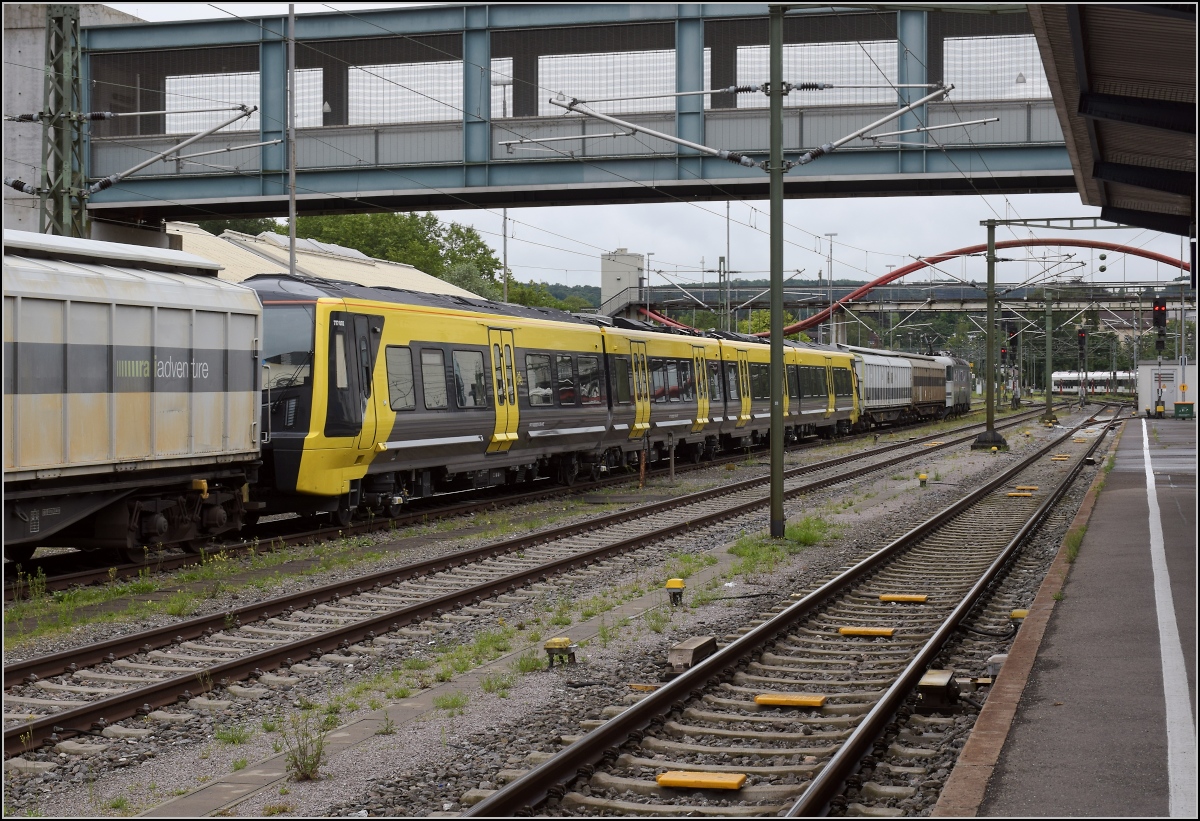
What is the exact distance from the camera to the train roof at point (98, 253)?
12961 millimetres

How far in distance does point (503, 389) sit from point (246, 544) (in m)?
6.69

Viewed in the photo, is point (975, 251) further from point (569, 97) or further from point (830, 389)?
point (569, 97)

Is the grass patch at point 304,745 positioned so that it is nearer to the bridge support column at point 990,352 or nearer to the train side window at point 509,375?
the train side window at point 509,375

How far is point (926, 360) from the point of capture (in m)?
66.8

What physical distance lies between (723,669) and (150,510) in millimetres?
8055

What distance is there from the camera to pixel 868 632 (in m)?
10.9

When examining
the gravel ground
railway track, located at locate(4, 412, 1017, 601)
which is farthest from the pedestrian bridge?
the gravel ground

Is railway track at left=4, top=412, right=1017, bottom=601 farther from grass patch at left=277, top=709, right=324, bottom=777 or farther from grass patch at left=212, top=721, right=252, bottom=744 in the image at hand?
grass patch at left=277, top=709, right=324, bottom=777

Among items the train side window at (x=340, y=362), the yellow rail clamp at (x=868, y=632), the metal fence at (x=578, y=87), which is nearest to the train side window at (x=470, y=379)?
the train side window at (x=340, y=362)

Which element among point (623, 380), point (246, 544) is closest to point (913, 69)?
point (623, 380)

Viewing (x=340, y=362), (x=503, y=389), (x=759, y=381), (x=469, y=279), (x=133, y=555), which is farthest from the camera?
(x=469, y=279)

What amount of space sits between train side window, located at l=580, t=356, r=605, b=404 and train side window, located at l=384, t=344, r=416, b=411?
21.9 ft

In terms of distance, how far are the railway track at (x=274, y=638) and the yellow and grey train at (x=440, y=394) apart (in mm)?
2805

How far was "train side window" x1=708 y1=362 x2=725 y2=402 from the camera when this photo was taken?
33188 millimetres
